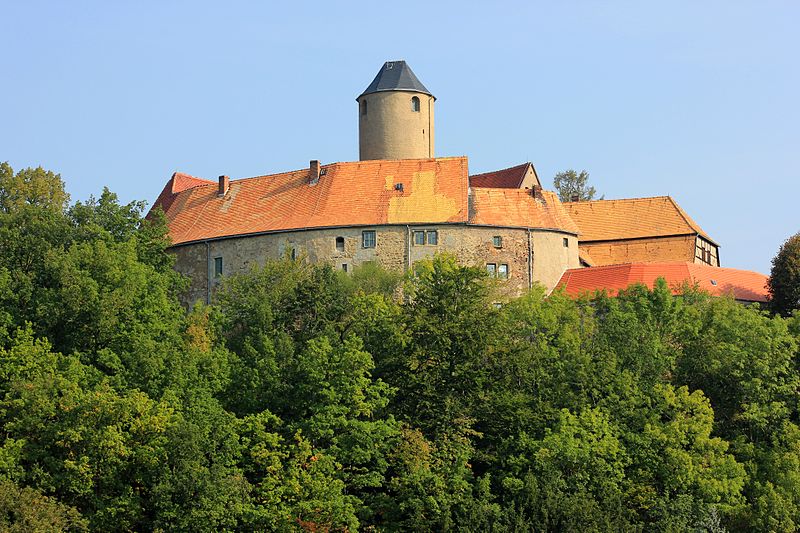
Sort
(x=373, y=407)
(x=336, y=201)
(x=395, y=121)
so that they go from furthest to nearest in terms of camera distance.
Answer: (x=395, y=121), (x=336, y=201), (x=373, y=407)

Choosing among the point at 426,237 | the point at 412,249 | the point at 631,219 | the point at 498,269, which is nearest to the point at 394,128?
the point at 426,237

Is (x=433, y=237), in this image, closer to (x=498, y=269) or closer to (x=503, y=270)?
(x=498, y=269)

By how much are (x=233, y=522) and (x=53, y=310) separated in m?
10.7

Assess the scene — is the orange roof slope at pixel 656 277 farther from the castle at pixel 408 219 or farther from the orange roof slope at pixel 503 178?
the orange roof slope at pixel 503 178

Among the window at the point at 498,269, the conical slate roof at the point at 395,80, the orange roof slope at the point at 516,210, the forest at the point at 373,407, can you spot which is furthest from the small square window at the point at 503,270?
the conical slate roof at the point at 395,80

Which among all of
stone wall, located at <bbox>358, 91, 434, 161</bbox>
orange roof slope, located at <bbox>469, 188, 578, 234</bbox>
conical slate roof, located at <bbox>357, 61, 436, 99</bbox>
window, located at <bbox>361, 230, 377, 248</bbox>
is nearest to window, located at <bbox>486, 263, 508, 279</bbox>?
orange roof slope, located at <bbox>469, 188, 578, 234</bbox>

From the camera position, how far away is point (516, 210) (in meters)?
66.6

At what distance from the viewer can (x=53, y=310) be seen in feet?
170

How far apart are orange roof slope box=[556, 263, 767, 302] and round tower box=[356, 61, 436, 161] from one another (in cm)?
1015

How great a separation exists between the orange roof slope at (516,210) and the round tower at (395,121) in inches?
250

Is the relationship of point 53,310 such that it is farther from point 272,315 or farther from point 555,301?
point 555,301

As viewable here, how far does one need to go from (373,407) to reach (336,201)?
19436mm

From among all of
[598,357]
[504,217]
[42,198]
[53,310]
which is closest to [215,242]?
[42,198]

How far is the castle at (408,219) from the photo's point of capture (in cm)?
6525
